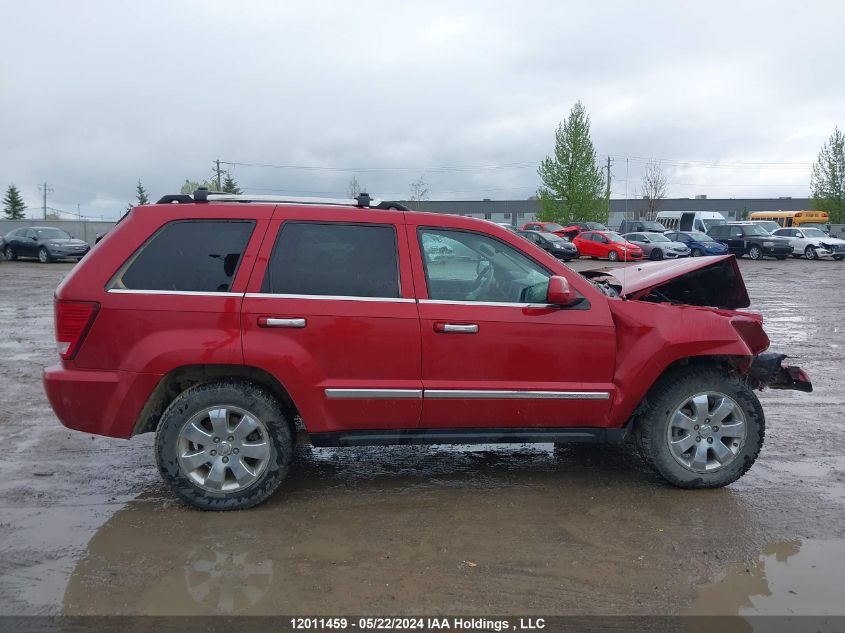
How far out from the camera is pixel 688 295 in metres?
5.69

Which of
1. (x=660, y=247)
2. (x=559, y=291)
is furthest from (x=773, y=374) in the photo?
(x=660, y=247)

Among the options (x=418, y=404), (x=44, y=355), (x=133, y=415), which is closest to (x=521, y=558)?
(x=418, y=404)

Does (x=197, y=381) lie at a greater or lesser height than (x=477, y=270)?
lesser

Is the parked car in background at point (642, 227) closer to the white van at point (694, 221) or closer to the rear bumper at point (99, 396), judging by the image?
the white van at point (694, 221)

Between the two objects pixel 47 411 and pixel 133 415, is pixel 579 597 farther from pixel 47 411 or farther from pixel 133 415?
pixel 47 411

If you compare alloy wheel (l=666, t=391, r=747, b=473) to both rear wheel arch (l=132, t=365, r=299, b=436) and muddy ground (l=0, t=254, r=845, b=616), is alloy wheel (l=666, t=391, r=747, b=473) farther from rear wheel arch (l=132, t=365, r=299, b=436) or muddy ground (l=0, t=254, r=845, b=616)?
rear wheel arch (l=132, t=365, r=299, b=436)

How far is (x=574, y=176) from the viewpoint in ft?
175

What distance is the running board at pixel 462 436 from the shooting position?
179 inches

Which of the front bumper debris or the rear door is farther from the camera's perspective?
the front bumper debris

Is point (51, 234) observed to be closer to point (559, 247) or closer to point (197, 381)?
point (559, 247)

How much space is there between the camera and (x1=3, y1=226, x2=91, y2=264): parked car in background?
94.8 ft

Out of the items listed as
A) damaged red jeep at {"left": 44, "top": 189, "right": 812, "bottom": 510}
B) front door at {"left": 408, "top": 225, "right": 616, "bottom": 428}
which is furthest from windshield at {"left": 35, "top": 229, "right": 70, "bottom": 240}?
front door at {"left": 408, "top": 225, "right": 616, "bottom": 428}

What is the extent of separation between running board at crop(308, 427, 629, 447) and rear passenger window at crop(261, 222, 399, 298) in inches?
34.5

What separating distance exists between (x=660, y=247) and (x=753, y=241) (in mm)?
4984
